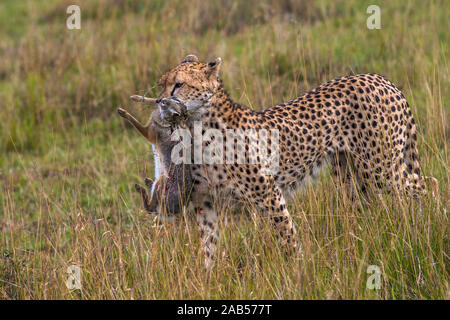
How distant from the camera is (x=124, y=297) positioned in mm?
3178

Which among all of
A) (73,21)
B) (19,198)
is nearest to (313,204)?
(19,198)

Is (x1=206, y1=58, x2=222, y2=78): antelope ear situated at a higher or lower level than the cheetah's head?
higher

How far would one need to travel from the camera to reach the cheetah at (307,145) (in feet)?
11.7

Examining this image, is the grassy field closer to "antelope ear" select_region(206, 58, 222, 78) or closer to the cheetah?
the cheetah

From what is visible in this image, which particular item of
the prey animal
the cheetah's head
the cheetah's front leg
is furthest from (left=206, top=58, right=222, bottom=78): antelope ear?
the cheetah's front leg

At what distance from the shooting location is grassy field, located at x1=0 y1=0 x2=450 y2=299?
3.21 m

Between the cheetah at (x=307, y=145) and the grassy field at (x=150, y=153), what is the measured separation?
0.35 feet

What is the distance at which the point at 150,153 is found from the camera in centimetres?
467

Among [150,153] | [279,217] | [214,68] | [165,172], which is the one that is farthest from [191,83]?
[150,153]

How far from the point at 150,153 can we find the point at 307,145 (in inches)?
47.3

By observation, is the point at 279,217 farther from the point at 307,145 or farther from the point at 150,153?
the point at 150,153

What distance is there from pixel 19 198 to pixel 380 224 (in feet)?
9.24

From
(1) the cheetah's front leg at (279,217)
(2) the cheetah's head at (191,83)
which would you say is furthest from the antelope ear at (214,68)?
(1) the cheetah's front leg at (279,217)
